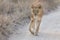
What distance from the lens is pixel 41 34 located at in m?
7.13

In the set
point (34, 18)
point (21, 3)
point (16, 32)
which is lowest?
point (21, 3)

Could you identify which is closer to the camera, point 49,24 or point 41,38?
point 41,38

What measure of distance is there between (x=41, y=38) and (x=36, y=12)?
0.91m

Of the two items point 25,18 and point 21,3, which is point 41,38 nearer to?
point 25,18

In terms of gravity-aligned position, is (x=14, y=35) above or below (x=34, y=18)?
below

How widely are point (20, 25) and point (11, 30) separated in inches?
36.4

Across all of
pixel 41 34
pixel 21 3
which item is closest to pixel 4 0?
pixel 21 3

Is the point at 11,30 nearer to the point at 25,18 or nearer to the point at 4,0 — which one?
the point at 25,18

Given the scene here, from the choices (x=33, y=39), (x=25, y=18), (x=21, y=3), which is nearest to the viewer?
(x=33, y=39)

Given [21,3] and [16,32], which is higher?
[16,32]

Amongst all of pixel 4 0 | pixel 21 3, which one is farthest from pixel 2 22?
pixel 21 3

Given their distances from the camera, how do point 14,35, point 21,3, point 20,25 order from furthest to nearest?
point 21,3 → point 20,25 → point 14,35

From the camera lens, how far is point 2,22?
24.5 ft

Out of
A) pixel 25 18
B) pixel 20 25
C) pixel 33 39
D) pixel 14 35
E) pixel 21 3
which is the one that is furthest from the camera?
pixel 21 3
